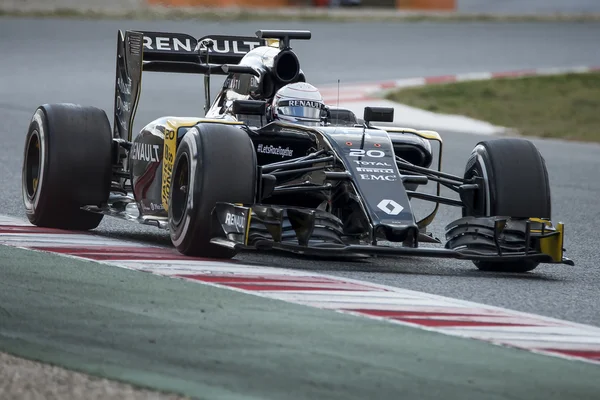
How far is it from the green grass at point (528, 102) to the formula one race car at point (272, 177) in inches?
481

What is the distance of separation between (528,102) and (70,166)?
17.5 metres

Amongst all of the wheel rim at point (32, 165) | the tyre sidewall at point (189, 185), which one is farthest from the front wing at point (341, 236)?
the wheel rim at point (32, 165)

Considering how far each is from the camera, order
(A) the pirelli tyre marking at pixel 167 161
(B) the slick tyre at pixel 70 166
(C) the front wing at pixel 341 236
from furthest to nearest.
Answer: (B) the slick tyre at pixel 70 166 → (A) the pirelli tyre marking at pixel 167 161 → (C) the front wing at pixel 341 236

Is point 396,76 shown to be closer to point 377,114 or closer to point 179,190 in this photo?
point 377,114

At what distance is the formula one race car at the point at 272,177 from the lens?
7844 millimetres

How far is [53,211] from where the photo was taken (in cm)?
932

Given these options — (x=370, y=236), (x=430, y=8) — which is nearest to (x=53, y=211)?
(x=370, y=236)

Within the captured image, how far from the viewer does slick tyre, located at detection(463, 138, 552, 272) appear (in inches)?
336

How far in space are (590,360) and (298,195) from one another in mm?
3368

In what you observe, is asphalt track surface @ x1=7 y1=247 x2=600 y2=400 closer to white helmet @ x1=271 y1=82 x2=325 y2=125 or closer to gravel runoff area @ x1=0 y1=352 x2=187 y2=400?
gravel runoff area @ x1=0 y1=352 x2=187 y2=400

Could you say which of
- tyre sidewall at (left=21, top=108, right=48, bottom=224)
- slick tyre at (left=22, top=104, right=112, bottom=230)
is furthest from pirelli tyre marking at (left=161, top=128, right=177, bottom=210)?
tyre sidewall at (left=21, top=108, right=48, bottom=224)

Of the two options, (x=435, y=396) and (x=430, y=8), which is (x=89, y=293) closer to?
(x=435, y=396)

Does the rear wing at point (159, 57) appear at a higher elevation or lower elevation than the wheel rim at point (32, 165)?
higher

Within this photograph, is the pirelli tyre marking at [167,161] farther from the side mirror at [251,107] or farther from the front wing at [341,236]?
the front wing at [341,236]
